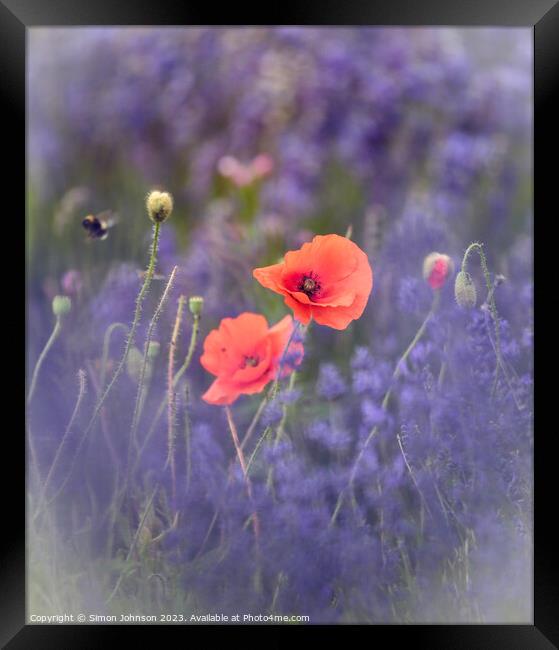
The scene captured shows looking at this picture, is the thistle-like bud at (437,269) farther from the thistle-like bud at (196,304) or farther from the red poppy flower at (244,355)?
the thistle-like bud at (196,304)

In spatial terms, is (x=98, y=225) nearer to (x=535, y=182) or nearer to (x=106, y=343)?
(x=106, y=343)

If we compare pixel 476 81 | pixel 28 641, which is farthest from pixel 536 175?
pixel 28 641

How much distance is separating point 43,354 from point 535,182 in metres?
1.19

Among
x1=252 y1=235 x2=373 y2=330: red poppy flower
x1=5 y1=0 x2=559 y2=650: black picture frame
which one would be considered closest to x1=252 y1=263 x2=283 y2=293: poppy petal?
x1=252 y1=235 x2=373 y2=330: red poppy flower

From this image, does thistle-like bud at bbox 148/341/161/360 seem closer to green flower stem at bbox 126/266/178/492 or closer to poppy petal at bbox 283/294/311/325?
green flower stem at bbox 126/266/178/492

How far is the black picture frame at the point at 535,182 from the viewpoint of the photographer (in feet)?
6.16

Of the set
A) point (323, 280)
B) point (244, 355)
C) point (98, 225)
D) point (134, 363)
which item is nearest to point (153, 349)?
point (134, 363)

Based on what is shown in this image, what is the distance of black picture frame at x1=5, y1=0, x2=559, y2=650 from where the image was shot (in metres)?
1.88

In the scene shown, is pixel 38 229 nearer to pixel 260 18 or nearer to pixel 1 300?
pixel 1 300

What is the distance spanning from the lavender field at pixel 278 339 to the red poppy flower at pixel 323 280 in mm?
49

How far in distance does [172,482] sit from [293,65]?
100 cm

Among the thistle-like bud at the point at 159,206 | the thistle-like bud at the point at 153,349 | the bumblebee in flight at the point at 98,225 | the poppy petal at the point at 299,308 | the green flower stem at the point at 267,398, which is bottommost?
the green flower stem at the point at 267,398

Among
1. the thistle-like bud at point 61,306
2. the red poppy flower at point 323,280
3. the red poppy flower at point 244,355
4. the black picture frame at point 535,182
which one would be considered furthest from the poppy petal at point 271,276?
the black picture frame at point 535,182

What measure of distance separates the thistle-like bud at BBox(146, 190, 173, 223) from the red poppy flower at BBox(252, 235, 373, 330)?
24 cm
